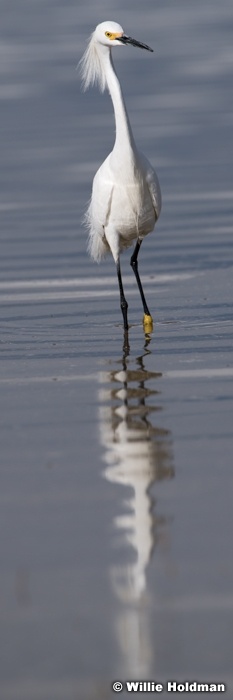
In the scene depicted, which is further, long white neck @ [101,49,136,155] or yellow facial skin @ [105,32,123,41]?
yellow facial skin @ [105,32,123,41]

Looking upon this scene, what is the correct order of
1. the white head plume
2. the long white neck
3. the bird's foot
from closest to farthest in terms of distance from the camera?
the bird's foot < the long white neck < the white head plume

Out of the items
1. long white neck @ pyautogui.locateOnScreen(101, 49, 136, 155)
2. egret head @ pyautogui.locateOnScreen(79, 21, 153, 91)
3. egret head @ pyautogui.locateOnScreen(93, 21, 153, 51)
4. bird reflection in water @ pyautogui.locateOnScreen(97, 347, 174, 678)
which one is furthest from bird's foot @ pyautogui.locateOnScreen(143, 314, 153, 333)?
egret head @ pyautogui.locateOnScreen(93, 21, 153, 51)

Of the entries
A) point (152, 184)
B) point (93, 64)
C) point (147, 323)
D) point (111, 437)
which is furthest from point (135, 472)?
point (93, 64)

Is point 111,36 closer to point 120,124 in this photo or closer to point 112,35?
point 112,35

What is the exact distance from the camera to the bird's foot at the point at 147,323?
374 inches

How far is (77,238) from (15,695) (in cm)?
861

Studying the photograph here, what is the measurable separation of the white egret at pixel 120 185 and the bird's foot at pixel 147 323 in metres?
0.05

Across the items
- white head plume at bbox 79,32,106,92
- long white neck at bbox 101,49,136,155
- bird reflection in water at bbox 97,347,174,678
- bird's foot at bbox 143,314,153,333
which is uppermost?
white head plume at bbox 79,32,106,92

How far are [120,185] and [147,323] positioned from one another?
96cm

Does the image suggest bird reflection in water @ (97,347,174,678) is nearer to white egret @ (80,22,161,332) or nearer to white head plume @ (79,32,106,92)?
white egret @ (80,22,161,332)

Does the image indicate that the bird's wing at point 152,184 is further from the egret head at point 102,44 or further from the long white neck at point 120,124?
the egret head at point 102,44

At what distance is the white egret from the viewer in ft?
32.7

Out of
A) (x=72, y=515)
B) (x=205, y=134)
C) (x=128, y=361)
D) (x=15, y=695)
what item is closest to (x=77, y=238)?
(x=128, y=361)

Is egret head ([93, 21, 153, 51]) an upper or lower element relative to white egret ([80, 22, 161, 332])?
upper
